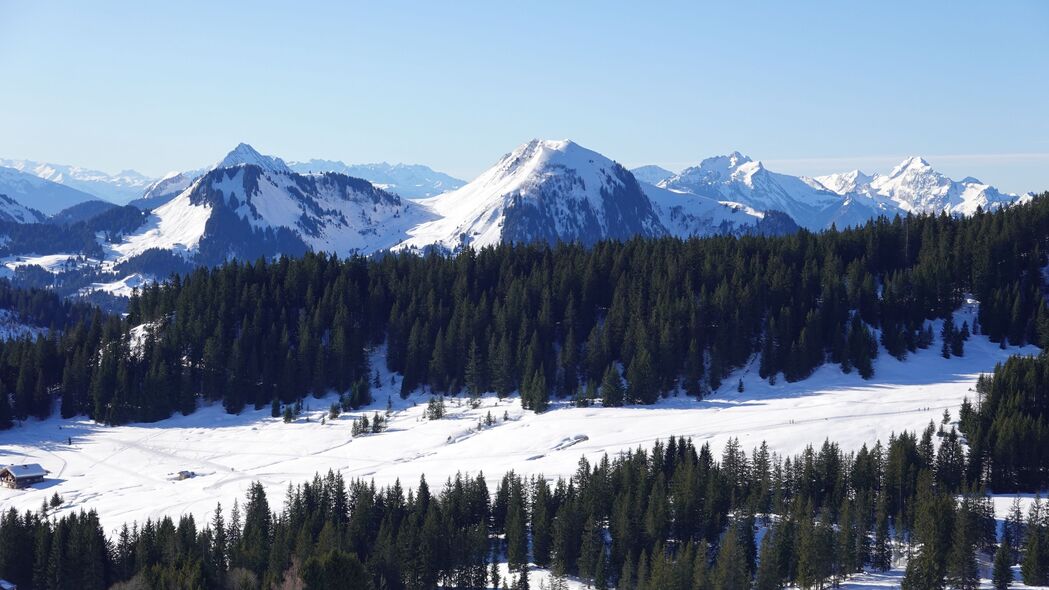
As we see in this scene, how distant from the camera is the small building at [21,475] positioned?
11988cm

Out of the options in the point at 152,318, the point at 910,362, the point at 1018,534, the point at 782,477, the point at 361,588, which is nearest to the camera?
the point at 361,588

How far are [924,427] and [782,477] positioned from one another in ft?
81.0

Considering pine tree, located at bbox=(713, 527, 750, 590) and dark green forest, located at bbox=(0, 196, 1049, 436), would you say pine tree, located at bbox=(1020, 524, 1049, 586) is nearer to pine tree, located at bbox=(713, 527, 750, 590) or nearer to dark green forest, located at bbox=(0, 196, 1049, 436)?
pine tree, located at bbox=(713, 527, 750, 590)

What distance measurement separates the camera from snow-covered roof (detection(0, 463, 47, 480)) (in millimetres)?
120312

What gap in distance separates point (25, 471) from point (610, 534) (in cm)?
7537

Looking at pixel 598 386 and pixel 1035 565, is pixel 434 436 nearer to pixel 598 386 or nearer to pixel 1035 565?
pixel 598 386

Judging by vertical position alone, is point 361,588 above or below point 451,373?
below

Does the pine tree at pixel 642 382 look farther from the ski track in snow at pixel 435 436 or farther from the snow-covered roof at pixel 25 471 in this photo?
the snow-covered roof at pixel 25 471

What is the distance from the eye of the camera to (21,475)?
395 ft

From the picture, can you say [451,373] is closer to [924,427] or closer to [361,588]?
[924,427]

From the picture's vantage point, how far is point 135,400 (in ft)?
492

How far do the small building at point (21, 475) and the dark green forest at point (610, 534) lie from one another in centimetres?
2970

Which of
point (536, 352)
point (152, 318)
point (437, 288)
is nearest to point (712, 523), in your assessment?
point (536, 352)

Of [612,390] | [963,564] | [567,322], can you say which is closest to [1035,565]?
[963,564]
